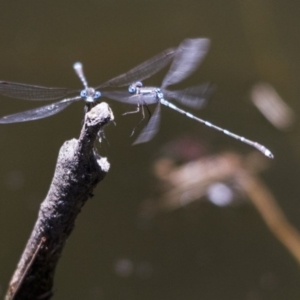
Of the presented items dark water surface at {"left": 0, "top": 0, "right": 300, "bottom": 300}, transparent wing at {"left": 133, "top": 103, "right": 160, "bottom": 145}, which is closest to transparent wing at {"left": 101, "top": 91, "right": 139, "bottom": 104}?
transparent wing at {"left": 133, "top": 103, "right": 160, "bottom": 145}

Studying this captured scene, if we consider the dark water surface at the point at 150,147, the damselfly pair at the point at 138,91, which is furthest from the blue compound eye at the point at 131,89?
the dark water surface at the point at 150,147

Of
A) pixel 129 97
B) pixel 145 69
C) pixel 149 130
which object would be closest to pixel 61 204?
pixel 149 130

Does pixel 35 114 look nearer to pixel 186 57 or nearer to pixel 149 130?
pixel 149 130

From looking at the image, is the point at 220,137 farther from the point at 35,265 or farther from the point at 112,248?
the point at 35,265

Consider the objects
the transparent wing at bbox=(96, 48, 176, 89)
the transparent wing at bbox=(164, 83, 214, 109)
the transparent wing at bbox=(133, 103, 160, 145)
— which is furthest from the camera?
the transparent wing at bbox=(164, 83, 214, 109)

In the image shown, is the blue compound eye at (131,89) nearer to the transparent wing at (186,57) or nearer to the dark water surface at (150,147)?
the transparent wing at (186,57)

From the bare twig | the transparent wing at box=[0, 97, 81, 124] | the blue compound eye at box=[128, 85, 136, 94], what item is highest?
the blue compound eye at box=[128, 85, 136, 94]

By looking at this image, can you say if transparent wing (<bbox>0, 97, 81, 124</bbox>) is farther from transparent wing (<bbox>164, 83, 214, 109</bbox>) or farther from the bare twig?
transparent wing (<bbox>164, 83, 214, 109</bbox>)
